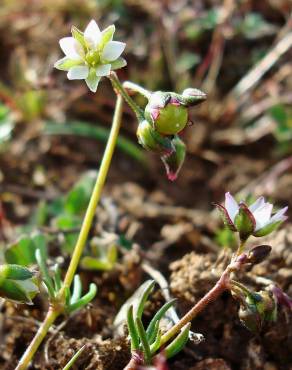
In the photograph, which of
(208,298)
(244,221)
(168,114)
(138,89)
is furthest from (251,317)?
(138,89)

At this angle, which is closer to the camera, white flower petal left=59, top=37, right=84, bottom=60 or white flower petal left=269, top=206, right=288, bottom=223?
white flower petal left=269, top=206, right=288, bottom=223

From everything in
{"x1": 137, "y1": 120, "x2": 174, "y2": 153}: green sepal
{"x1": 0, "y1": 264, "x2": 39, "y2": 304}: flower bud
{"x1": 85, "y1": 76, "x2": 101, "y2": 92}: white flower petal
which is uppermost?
{"x1": 85, "y1": 76, "x2": 101, "y2": 92}: white flower petal

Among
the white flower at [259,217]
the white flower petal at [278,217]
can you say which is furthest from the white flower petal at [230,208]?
the white flower petal at [278,217]

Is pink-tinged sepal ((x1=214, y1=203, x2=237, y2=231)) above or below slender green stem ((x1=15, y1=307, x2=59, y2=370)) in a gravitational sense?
above

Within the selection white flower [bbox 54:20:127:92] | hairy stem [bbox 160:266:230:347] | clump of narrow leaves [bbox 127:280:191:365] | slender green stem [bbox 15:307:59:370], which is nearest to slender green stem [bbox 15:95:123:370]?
slender green stem [bbox 15:307:59:370]

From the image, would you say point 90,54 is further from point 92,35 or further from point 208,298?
point 208,298

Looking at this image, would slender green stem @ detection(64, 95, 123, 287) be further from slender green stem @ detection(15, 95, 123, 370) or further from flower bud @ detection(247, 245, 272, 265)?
flower bud @ detection(247, 245, 272, 265)
